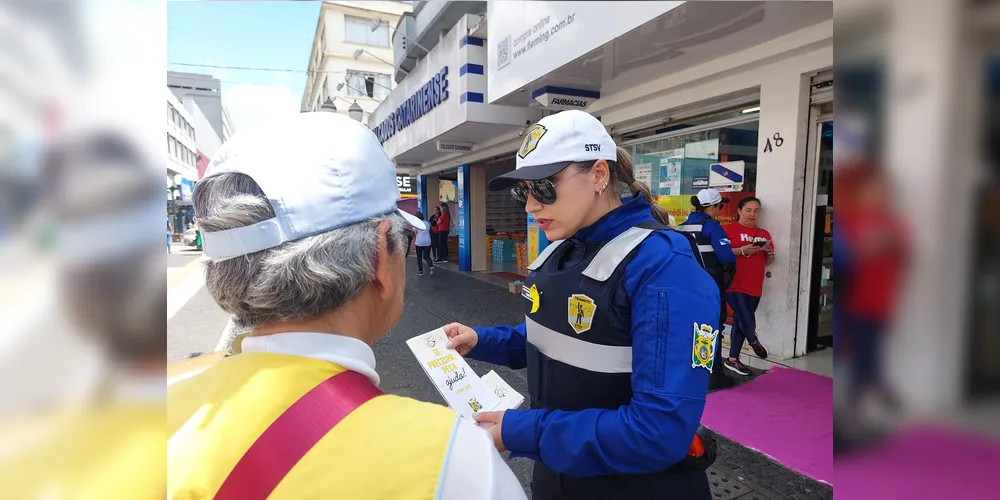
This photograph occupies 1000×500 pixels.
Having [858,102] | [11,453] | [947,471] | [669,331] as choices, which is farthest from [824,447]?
[11,453]

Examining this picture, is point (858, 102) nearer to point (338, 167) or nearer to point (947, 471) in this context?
point (947, 471)

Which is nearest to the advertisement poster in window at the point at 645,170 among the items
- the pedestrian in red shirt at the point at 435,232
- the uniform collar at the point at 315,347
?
the uniform collar at the point at 315,347

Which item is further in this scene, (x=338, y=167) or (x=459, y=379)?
(x=459, y=379)

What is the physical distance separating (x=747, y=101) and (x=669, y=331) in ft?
15.4

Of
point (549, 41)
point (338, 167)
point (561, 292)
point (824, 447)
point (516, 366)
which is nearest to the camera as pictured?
point (338, 167)

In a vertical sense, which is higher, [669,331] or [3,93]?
[3,93]

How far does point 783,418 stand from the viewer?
141 inches

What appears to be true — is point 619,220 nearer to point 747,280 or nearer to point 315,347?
point 315,347

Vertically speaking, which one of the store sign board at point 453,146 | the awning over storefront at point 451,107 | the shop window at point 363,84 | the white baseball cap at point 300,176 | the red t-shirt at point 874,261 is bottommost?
the red t-shirt at point 874,261

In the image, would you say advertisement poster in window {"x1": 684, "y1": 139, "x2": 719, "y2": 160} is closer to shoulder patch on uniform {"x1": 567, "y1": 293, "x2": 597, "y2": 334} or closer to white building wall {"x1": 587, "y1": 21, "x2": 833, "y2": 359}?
white building wall {"x1": 587, "y1": 21, "x2": 833, "y2": 359}

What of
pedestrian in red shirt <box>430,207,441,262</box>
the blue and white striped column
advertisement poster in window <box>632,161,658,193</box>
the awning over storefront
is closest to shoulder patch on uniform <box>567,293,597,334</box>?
advertisement poster in window <box>632,161,658,193</box>

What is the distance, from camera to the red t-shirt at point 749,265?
456 cm

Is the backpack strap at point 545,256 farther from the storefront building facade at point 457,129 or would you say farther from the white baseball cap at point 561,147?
the storefront building facade at point 457,129

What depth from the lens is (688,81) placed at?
203 inches
